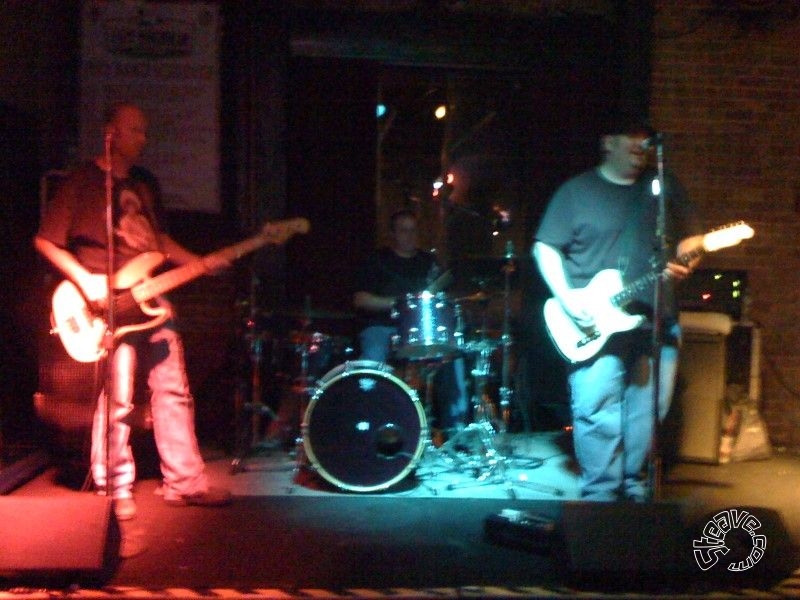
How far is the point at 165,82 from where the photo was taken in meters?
7.52

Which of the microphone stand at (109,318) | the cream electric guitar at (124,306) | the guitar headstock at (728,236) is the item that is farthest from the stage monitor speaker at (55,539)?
the guitar headstock at (728,236)

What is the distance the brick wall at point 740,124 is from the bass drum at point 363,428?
2.79 m

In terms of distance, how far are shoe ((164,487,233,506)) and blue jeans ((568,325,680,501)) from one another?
6.71 ft

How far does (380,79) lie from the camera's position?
316 inches

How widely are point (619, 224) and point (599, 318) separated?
54 cm

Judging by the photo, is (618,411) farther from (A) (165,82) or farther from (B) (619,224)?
(A) (165,82)

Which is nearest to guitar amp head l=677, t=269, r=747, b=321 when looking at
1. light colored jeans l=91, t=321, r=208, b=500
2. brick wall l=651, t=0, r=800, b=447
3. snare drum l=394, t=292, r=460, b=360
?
brick wall l=651, t=0, r=800, b=447

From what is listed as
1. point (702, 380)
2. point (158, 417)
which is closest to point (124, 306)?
point (158, 417)

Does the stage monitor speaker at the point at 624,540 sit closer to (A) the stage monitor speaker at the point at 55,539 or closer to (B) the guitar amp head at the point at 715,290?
(A) the stage monitor speaker at the point at 55,539

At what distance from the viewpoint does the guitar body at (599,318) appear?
560 centimetres

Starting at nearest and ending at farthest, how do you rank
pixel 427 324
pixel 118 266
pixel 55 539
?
pixel 55 539 → pixel 118 266 → pixel 427 324

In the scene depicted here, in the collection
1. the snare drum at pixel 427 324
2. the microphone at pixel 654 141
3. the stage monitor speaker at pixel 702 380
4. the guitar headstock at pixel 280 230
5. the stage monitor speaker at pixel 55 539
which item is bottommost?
the stage monitor speaker at pixel 55 539

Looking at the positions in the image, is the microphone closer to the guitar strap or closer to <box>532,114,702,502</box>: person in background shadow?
<box>532,114,702,502</box>: person in background shadow

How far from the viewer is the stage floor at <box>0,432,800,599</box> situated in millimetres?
4656
